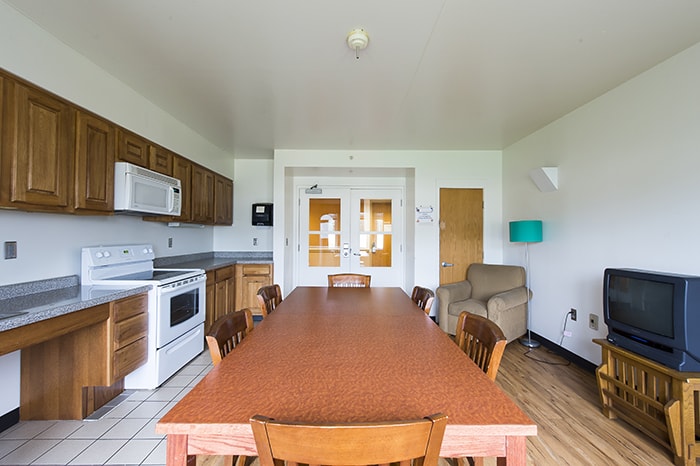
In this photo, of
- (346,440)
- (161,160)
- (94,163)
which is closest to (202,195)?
(161,160)

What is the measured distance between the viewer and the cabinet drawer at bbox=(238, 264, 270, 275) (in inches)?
165

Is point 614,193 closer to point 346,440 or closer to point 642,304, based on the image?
point 642,304

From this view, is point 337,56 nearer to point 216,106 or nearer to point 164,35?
point 164,35

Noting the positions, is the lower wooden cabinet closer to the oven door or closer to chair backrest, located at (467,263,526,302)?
the oven door

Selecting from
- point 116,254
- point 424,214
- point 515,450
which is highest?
point 424,214

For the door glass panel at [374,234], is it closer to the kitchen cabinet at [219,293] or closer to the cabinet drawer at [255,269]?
the cabinet drawer at [255,269]

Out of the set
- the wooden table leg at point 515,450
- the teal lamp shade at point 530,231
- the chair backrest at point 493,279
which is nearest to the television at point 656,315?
the teal lamp shade at point 530,231

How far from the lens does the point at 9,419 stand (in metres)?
1.94

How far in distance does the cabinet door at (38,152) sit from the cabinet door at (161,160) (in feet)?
2.56

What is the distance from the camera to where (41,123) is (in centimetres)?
181

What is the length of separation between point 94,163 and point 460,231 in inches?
159

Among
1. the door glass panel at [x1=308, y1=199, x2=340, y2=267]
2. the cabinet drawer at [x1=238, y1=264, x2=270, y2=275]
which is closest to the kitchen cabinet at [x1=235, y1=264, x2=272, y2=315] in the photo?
the cabinet drawer at [x1=238, y1=264, x2=270, y2=275]

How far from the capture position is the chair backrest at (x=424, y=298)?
1907mm

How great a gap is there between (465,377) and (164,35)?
2450mm
